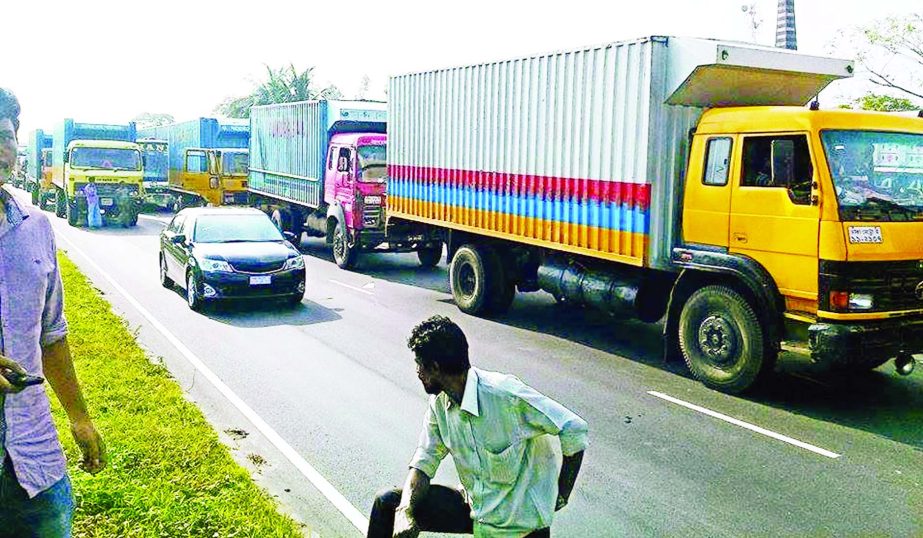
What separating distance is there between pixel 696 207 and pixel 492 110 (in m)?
4.02

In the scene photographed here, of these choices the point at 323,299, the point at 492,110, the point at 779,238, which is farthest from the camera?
the point at 323,299

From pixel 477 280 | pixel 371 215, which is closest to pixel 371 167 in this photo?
pixel 371 215

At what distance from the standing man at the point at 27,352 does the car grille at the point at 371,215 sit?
14051 millimetres

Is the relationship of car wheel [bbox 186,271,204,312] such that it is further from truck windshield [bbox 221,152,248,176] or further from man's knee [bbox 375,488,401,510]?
truck windshield [bbox 221,152,248,176]

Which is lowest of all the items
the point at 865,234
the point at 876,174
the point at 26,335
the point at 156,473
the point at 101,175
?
the point at 156,473

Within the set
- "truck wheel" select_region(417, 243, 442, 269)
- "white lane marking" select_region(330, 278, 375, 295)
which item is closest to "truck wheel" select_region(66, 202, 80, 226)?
"truck wheel" select_region(417, 243, 442, 269)

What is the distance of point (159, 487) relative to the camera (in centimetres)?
532

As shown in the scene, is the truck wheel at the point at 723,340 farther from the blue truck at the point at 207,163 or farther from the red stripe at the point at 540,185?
the blue truck at the point at 207,163

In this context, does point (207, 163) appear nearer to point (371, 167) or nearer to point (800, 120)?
point (371, 167)

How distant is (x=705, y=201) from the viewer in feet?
28.1

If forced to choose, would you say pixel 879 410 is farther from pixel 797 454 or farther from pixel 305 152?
pixel 305 152

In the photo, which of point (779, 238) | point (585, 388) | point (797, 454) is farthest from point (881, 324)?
point (585, 388)

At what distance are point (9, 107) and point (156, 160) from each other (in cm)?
3464

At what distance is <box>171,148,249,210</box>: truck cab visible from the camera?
28.2 meters
